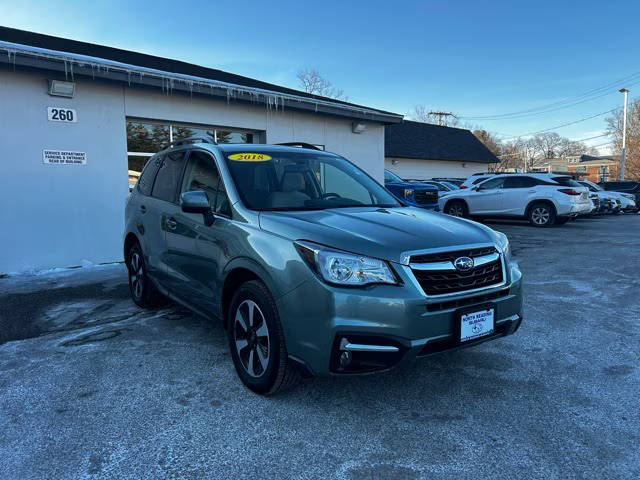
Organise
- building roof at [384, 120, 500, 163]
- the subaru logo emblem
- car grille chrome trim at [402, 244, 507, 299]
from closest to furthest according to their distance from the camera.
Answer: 1. car grille chrome trim at [402, 244, 507, 299]
2. the subaru logo emblem
3. building roof at [384, 120, 500, 163]

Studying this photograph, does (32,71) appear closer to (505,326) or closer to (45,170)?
(45,170)

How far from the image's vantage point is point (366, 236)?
107 inches

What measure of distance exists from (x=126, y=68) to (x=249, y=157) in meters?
4.96

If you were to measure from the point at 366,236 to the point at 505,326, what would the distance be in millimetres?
1093

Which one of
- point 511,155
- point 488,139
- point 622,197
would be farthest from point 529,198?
point 511,155

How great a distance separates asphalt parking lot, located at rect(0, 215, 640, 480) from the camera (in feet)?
7.66

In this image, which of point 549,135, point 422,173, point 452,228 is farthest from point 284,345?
point 549,135

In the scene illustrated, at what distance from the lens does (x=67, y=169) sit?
7535mm

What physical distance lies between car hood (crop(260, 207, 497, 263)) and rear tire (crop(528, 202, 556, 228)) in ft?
38.7

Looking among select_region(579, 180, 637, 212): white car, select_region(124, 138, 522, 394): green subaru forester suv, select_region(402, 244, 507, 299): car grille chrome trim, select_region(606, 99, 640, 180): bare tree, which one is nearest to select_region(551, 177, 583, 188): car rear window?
select_region(579, 180, 637, 212): white car

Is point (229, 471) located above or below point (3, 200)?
below

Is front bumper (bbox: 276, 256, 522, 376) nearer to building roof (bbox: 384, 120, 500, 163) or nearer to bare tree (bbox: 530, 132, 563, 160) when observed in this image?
building roof (bbox: 384, 120, 500, 163)

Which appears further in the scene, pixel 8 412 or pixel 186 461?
pixel 8 412

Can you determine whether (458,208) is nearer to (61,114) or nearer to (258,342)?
(61,114)
